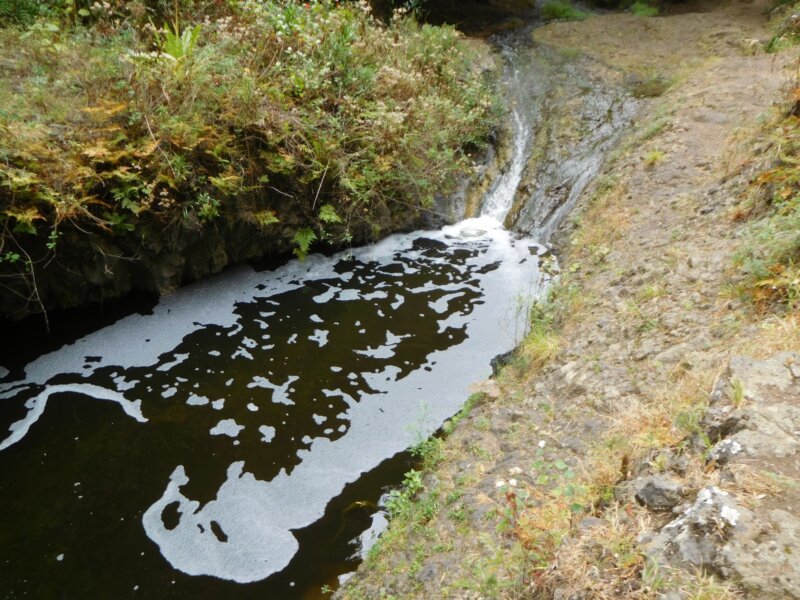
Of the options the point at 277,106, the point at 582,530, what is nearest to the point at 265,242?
the point at 277,106

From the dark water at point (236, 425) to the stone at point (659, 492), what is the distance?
251 centimetres

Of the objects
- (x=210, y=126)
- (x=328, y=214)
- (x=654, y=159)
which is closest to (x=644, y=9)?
(x=654, y=159)

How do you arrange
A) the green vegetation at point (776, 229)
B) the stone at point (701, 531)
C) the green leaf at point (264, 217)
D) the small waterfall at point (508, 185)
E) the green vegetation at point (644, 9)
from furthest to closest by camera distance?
the green vegetation at point (644, 9) → the small waterfall at point (508, 185) → the green leaf at point (264, 217) → the green vegetation at point (776, 229) → the stone at point (701, 531)

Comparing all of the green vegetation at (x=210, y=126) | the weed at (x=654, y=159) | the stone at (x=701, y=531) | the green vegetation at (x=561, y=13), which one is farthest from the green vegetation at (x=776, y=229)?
the green vegetation at (x=561, y=13)

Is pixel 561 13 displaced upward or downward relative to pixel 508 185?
upward

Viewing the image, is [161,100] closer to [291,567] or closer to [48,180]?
[48,180]

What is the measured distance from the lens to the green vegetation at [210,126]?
5.95m

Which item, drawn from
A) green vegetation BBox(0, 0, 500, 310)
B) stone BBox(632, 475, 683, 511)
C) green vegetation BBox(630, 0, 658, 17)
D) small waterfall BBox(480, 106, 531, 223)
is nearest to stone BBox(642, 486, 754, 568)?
stone BBox(632, 475, 683, 511)

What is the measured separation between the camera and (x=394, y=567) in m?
3.86

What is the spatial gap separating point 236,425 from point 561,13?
708 inches

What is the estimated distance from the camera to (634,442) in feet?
11.1

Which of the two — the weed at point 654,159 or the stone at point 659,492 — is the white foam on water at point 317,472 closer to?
the stone at point 659,492

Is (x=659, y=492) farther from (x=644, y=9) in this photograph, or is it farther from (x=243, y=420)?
(x=644, y=9)

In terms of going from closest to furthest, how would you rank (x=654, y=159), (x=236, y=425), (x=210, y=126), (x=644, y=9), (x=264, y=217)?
1. (x=236, y=425)
2. (x=210, y=126)
3. (x=264, y=217)
4. (x=654, y=159)
5. (x=644, y=9)
